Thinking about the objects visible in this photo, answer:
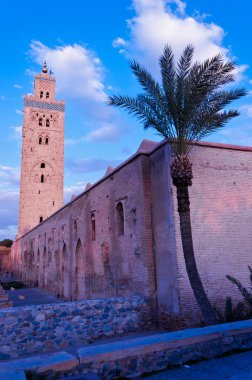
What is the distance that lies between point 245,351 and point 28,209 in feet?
117

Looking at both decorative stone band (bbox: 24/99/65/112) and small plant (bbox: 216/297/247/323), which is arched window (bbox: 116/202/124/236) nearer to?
small plant (bbox: 216/297/247/323)

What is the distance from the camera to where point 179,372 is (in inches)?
165

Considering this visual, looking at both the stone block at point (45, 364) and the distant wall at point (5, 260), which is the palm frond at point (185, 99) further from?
the distant wall at point (5, 260)

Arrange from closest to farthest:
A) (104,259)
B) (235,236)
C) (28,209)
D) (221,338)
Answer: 1. (221,338)
2. (235,236)
3. (104,259)
4. (28,209)

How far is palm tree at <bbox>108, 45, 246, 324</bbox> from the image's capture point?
25.5ft

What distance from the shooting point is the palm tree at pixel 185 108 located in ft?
25.5

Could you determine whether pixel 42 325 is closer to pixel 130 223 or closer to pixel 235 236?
pixel 130 223

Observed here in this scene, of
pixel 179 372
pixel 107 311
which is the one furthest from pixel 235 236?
pixel 179 372

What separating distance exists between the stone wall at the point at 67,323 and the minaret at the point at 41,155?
30.7 m

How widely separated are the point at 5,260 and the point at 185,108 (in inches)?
1900

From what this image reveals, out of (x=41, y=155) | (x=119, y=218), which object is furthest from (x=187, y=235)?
(x=41, y=155)

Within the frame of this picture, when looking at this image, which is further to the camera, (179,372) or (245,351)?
(245,351)

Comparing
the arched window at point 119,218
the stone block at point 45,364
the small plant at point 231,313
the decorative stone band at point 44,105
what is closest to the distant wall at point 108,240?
the arched window at point 119,218

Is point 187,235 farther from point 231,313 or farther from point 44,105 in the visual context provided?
point 44,105
